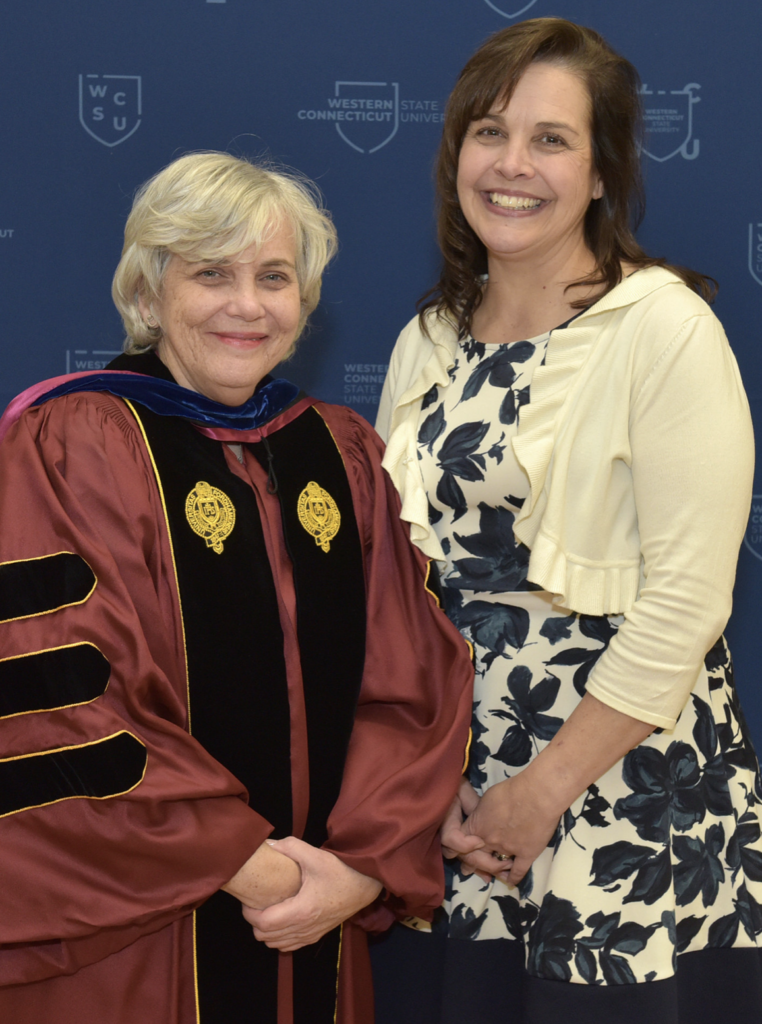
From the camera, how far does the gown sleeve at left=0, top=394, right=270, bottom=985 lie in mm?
1430

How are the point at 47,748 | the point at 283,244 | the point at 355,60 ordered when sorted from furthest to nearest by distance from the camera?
the point at 355,60, the point at 283,244, the point at 47,748

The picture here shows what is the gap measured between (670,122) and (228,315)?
149cm

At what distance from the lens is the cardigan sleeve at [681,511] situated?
158cm

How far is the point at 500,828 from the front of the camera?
1753 mm

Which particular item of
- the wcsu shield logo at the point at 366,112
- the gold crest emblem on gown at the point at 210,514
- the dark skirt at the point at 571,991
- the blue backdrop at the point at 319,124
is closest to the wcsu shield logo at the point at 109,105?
the blue backdrop at the point at 319,124

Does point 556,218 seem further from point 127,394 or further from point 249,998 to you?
point 249,998

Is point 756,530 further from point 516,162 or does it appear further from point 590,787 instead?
point 516,162

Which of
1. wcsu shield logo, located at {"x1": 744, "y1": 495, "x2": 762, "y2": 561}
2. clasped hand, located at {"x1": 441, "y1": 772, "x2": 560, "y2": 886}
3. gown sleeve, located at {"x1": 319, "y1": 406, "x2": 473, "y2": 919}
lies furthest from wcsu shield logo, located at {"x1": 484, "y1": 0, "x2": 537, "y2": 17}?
clasped hand, located at {"x1": 441, "y1": 772, "x2": 560, "y2": 886}

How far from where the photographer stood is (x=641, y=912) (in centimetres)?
167

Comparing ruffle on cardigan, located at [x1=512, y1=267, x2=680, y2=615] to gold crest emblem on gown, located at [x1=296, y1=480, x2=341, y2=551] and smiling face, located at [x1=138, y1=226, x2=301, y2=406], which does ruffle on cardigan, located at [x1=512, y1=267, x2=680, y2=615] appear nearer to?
gold crest emblem on gown, located at [x1=296, y1=480, x2=341, y2=551]

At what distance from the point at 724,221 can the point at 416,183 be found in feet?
2.63

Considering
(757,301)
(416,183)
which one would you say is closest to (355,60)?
(416,183)

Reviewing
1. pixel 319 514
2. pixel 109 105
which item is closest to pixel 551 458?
pixel 319 514

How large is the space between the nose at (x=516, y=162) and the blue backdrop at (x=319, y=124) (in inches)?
33.4
